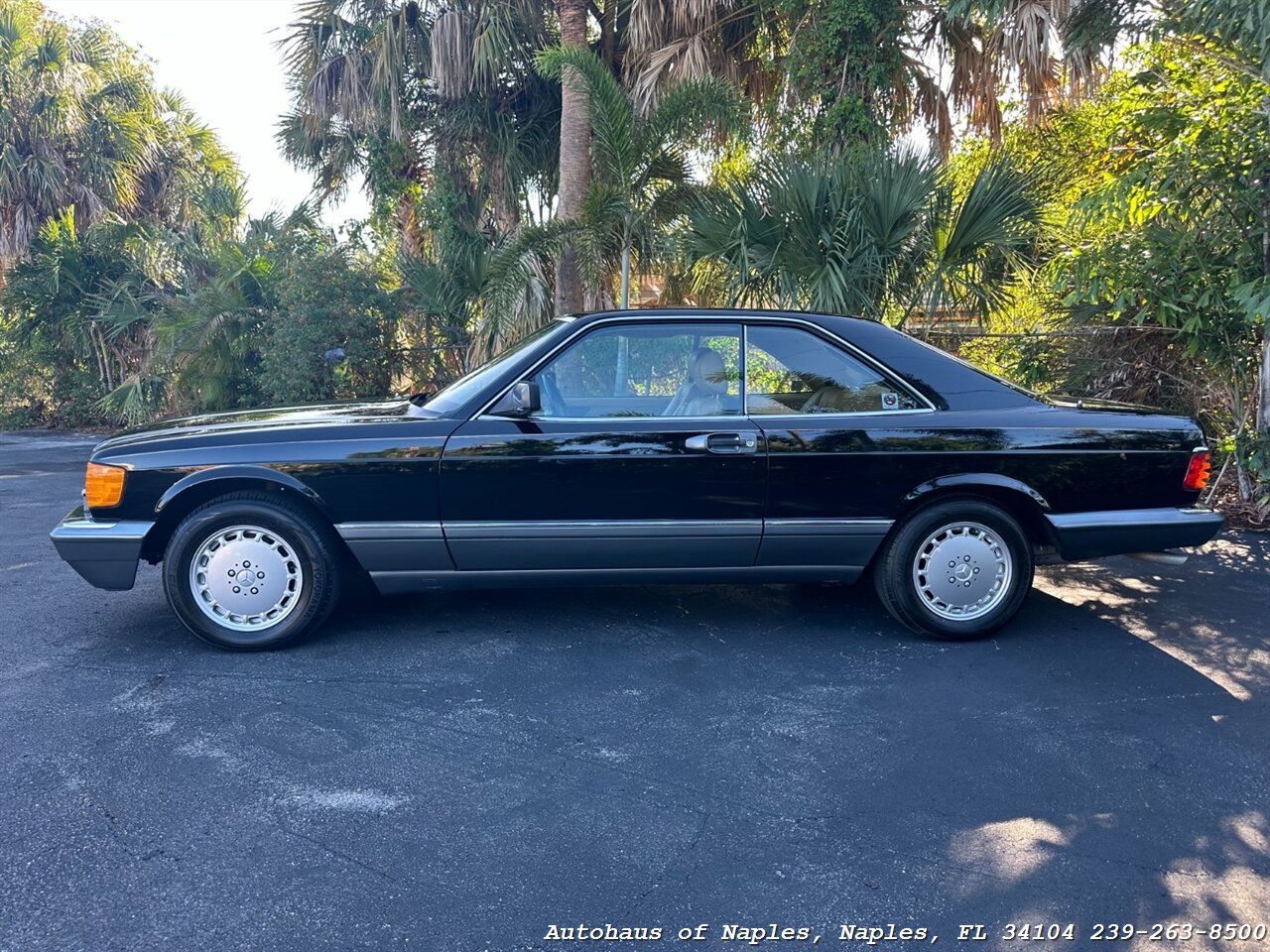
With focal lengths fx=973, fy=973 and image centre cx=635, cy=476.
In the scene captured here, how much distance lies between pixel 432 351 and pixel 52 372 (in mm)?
7855

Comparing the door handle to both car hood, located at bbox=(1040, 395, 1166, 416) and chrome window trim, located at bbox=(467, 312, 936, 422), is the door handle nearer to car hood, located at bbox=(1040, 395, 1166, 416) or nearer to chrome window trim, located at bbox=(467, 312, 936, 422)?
chrome window trim, located at bbox=(467, 312, 936, 422)

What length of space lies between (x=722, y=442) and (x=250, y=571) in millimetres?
2195

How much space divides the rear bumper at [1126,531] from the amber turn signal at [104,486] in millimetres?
4212

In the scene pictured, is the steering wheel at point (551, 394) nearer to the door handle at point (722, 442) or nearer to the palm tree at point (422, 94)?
the door handle at point (722, 442)

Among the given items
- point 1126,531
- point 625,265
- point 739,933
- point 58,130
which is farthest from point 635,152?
point 58,130

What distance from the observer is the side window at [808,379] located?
4.55 m

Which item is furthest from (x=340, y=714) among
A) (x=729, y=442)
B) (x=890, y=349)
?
(x=890, y=349)

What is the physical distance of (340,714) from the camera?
12.2 feet

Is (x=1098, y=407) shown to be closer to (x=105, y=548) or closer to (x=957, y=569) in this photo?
(x=957, y=569)

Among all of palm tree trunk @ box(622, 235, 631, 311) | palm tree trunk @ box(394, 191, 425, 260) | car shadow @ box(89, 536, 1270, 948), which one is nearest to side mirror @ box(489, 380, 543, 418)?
car shadow @ box(89, 536, 1270, 948)

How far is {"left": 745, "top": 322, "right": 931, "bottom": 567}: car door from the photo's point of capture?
4.46 metres

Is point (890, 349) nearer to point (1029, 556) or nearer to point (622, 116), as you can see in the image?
point (1029, 556)

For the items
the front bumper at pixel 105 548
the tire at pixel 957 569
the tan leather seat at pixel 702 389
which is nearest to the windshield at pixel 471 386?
the tan leather seat at pixel 702 389

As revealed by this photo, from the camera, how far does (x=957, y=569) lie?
4.51 m
